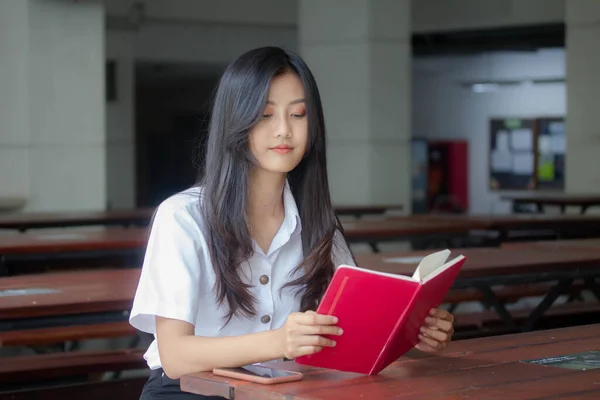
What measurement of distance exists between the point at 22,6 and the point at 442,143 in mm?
9640

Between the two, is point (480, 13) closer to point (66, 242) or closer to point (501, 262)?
point (66, 242)

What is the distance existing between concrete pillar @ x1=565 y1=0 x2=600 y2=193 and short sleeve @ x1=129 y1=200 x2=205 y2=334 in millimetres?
7852

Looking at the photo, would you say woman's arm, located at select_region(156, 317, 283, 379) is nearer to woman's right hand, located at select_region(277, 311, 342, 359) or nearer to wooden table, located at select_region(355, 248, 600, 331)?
woman's right hand, located at select_region(277, 311, 342, 359)

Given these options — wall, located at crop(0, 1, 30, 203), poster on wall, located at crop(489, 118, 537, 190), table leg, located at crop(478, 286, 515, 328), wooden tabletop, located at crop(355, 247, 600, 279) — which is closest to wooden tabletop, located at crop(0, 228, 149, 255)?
wooden tabletop, located at crop(355, 247, 600, 279)

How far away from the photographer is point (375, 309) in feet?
5.33

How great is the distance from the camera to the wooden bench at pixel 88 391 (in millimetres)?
3127

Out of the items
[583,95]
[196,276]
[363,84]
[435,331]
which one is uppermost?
[363,84]

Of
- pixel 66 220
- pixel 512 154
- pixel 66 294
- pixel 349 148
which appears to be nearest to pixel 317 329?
pixel 66 294

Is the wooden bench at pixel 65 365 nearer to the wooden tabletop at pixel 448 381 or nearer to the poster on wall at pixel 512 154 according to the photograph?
the wooden tabletop at pixel 448 381

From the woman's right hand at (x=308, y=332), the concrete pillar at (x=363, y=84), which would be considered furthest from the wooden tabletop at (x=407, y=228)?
the concrete pillar at (x=363, y=84)

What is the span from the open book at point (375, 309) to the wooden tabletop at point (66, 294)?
1.18 m

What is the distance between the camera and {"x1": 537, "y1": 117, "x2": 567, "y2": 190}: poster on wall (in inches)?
606

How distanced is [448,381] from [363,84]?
790 centimetres

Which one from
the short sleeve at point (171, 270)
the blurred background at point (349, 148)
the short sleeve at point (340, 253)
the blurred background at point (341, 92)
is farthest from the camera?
the blurred background at point (341, 92)
